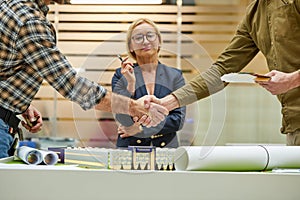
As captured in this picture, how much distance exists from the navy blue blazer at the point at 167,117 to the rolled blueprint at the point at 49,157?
0.85 feet

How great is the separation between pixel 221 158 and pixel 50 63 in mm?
672

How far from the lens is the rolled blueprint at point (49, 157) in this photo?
1315 millimetres

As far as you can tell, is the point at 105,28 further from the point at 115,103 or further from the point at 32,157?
the point at 32,157

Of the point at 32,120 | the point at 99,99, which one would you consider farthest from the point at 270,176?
the point at 32,120

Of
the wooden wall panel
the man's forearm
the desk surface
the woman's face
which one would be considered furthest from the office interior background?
the desk surface

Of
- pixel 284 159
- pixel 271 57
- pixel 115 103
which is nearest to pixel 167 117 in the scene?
pixel 115 103

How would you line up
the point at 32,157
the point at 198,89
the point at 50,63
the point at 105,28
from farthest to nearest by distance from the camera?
the point at 105,28 → the point at 198,89 → the point at 50,63 → the point at 32,157

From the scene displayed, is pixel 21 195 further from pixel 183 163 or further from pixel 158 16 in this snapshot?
pixel 158 16

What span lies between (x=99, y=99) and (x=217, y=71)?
1.88ft

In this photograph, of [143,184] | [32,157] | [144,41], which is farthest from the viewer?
[144,41]

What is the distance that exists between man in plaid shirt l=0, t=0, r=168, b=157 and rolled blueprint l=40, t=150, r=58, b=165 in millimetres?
276

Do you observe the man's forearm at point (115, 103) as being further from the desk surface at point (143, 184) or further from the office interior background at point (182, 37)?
the office interior background at point (182, 37)

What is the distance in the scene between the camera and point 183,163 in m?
1.12

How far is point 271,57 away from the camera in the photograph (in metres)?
1.78
